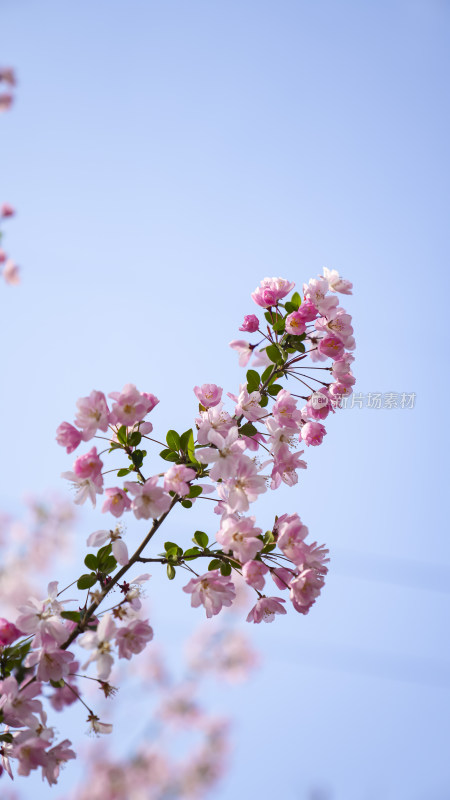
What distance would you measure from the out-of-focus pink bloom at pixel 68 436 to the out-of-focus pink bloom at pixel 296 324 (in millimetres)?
663

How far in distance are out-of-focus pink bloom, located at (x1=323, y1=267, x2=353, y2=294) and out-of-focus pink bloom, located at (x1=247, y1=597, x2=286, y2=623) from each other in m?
0.95

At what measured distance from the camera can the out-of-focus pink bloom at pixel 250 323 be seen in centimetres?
184

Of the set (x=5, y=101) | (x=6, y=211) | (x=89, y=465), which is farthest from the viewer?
(x=5, y=101)

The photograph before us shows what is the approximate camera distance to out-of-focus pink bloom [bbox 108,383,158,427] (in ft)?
4.85

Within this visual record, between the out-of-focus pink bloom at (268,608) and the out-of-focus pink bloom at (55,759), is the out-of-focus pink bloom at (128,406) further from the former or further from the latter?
the out-of-focus pink bloom at (55,759)

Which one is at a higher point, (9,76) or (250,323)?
(9,76)

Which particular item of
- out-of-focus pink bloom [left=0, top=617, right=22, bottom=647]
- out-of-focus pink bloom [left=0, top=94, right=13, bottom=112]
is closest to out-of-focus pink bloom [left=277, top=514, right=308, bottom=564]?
out-of-focus pink bloom [left=0, top=617, right=22, bottom=647]

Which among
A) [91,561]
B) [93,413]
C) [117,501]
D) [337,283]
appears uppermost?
[337,283]

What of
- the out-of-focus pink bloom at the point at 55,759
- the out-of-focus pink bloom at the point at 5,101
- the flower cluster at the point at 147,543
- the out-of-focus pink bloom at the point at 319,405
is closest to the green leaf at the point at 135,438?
the flower cluster at the point at 147,543

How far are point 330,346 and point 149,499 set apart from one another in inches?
27.3

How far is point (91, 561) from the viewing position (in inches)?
60.2

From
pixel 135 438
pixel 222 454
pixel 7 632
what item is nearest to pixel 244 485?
pixel 222 454

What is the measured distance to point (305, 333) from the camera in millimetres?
1733

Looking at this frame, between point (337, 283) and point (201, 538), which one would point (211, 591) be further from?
point (337, 283)
